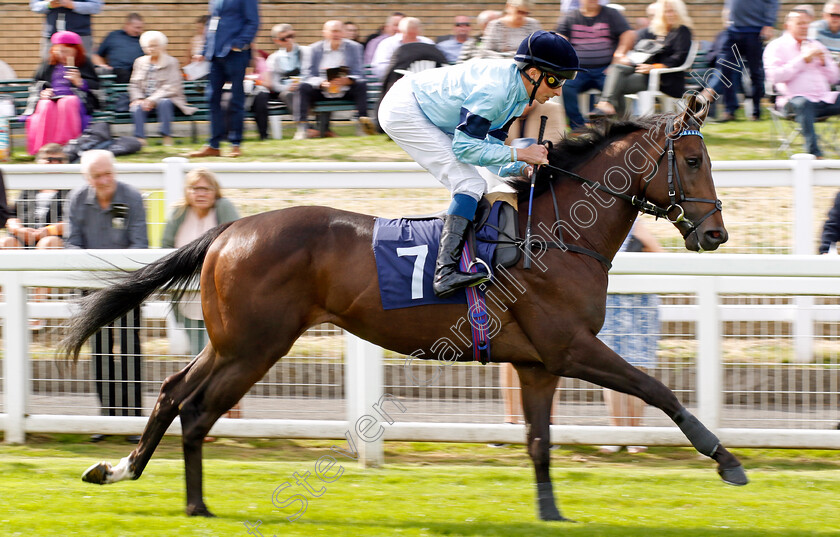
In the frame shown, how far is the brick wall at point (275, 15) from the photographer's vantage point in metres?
13.7

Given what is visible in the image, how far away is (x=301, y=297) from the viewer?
455cm

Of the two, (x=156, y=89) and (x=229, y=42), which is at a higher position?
(x=229, y=42)

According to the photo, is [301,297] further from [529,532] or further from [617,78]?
[617,78]

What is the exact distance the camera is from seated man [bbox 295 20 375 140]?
10.8m

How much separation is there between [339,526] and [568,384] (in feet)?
5.28

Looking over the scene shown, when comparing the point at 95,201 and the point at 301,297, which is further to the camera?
the point at 95,201

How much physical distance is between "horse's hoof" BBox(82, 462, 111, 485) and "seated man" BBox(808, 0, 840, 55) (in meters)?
8.92

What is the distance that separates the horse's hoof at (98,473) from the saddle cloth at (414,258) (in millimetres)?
1460

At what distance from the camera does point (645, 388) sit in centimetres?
427

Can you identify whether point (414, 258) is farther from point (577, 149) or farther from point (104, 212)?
point (104, 212)

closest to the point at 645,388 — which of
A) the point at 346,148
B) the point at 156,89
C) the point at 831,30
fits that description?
the point at 346,148

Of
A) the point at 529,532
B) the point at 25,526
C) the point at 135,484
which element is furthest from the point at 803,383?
the point at 25,526

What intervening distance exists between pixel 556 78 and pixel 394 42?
7143 millimetres

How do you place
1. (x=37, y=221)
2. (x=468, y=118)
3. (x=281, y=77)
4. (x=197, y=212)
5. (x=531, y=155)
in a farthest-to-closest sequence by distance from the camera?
(x=281, y=77), (x=37, y=221), (x=197, y=212), (x=531, y=155), (x=468, y=118)
